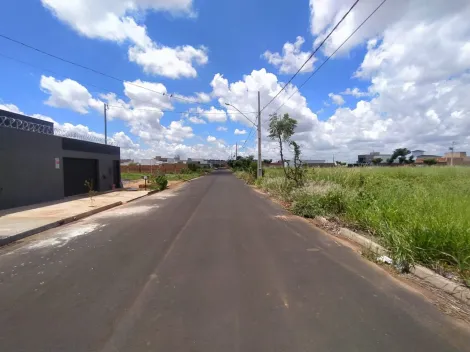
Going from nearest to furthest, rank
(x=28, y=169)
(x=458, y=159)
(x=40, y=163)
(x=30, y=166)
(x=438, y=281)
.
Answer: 1. (x=438, y=281)
2. (x=28, y=169)
3. (x=30, y=166)
4. (x=40, y=163)
5. (x=458, y=159)

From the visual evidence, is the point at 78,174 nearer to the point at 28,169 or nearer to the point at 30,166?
the point at 30,166

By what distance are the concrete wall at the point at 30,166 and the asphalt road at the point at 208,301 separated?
349 inches

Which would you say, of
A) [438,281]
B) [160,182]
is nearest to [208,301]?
[438,281]

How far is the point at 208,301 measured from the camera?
4.52 metres

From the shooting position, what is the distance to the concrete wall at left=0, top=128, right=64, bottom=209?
599 inches

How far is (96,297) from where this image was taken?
4703 mm

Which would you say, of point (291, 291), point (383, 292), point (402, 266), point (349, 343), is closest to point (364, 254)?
point (402, 266)

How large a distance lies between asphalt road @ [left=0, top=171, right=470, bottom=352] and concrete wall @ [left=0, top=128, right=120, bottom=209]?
887cm

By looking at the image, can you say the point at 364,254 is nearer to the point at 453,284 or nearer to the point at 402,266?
the point at 402,266

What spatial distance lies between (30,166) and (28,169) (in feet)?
0.69

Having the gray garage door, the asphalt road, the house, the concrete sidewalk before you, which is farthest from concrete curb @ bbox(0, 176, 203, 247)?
the gray garage door

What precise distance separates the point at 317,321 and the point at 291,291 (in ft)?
3.26

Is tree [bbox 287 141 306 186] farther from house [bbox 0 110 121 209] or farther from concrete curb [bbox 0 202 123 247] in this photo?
house [bbox 0 110 121 209]

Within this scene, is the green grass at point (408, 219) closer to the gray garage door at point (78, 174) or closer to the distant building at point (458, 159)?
the gray garage door at point (78, 174)
